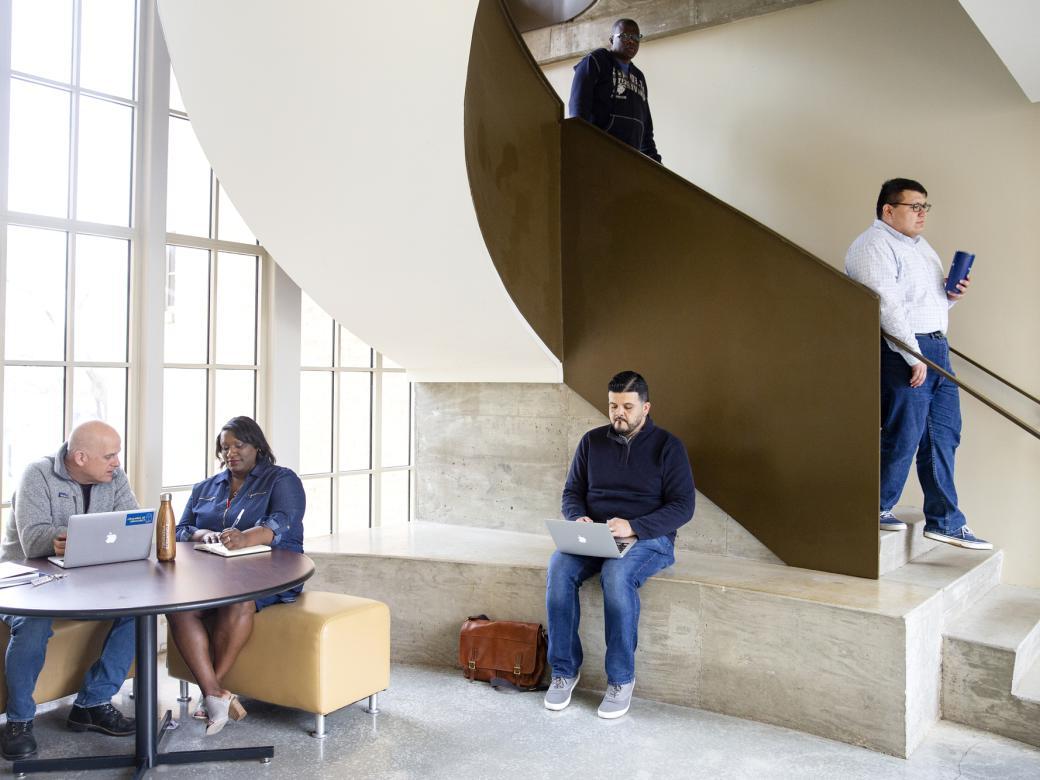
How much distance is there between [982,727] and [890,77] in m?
3.57

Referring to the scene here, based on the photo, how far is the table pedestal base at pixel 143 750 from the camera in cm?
325

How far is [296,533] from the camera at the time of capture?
3.92m

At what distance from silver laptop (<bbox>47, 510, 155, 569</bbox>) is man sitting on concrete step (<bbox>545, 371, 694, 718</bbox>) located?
170 cm

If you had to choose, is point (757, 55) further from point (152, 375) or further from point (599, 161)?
point (152, 375)

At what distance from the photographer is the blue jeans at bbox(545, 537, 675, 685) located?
3.91 m

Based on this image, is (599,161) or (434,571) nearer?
(434,571)

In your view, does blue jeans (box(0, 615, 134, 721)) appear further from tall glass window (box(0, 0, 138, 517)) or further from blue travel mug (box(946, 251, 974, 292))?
blue travel mug (box(946, 251, 974, 292))

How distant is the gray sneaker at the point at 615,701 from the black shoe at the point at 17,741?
2179mm

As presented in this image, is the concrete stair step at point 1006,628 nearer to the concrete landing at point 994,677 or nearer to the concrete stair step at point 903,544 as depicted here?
the concrete landing at point 994,677

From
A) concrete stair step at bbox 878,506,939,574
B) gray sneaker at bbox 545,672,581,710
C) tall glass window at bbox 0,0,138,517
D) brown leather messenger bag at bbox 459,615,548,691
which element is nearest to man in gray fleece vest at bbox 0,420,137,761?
tall glass window at bbox 0,0,138,517

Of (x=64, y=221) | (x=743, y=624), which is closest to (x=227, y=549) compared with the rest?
(x=64, y=221)

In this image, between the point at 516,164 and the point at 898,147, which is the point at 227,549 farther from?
the point at 898,147

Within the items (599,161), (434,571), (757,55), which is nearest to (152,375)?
(434,571)

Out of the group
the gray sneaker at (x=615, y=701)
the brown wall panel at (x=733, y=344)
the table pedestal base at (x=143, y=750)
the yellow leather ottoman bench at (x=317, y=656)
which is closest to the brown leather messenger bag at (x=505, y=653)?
the gray sneaker at (x=615, y=701)
